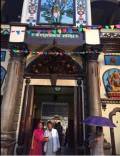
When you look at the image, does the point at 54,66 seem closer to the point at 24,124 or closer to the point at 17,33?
the point at 17,33

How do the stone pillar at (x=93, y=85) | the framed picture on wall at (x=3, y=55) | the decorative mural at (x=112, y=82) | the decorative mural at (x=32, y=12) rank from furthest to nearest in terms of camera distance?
the decorative mural at (x=32, y=12)
the framed picture on wall at (x=3, y=55)
the decorative mural at (x=112, y=82)
the stone pillar at (x=93, y=85)

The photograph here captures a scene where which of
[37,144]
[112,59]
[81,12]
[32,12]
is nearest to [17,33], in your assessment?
[32,12]

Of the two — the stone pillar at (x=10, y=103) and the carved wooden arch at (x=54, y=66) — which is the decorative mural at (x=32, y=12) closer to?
the carved wooden arch at (x=54, y=66)

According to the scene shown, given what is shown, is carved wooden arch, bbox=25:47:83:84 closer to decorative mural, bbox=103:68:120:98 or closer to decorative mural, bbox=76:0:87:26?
decorative mural, bbox=103:68:120:98

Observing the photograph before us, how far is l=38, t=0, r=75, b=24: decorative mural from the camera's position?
12.7m

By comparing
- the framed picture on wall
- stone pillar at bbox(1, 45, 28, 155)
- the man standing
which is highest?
the framed picture on wall

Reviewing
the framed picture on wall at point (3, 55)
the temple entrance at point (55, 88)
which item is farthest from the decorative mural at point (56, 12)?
the framed picture on wall at point (3, 55)

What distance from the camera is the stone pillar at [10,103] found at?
905 centimetres

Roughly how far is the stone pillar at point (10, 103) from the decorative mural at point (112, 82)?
4.09 m

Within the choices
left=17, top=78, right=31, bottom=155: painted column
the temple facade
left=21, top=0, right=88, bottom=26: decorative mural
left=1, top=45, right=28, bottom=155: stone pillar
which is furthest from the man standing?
left=21, top=0, right=88, bottom=26: decorative mural

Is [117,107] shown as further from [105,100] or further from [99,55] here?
[99,55]

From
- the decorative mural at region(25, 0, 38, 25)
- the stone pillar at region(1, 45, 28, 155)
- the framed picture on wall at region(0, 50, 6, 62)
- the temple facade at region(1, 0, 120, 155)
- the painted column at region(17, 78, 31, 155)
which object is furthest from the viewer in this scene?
the decorative mural at region(25, 0, 38, 25)

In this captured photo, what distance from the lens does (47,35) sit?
11.2m

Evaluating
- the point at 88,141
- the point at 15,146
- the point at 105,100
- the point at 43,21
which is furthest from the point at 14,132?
the point at 43,21
